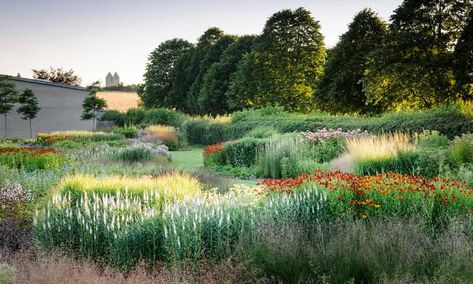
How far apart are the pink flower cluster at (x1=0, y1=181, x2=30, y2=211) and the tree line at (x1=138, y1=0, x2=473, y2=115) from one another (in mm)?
16112

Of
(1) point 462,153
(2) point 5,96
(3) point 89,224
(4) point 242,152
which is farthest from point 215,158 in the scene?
(2) point 5,96

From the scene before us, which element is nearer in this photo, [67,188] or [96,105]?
[67,188]

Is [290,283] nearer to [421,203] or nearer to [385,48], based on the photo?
[421,203]

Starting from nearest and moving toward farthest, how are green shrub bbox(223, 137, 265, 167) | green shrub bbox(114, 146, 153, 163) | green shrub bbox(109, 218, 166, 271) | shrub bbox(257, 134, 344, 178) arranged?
green shrub bbox(109, 218, 166, 271) < shrub bbox(257, 134, 344, 178) < green shrub bbox(223, 137, 265, 167) < green shrub bbox(114, 146, 153, 163)

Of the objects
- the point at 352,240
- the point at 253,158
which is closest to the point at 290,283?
the point at 352,240

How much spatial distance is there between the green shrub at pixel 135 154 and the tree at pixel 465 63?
1214cm

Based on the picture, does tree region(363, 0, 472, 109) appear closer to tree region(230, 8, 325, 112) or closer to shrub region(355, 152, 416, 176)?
shrub region(355, 152, 416, 176)

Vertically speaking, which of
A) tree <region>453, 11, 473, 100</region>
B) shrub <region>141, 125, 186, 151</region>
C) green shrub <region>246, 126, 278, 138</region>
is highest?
tree <region>453, 11, 473, 100</region>

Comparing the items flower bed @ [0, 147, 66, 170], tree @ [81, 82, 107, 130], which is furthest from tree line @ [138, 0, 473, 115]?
flower bed @ [0, 147, 66, 170]

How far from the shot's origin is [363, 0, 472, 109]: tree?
22.4 m

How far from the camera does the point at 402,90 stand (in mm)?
23312

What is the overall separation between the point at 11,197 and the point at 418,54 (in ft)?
62.4

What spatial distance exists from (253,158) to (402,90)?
8.77 m

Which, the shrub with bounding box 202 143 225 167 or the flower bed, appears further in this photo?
the shrub with bounding box 202 143 225 167
